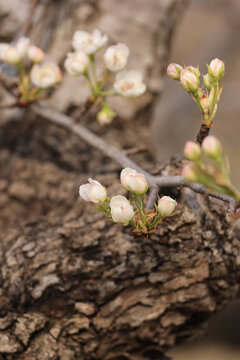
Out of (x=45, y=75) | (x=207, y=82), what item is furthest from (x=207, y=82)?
(x=45, y=75)

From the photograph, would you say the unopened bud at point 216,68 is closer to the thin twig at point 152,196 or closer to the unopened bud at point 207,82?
the unopened bud at point 207,82

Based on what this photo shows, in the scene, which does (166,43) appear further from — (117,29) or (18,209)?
(18,209)

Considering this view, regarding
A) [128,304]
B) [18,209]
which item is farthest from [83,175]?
[128,304]

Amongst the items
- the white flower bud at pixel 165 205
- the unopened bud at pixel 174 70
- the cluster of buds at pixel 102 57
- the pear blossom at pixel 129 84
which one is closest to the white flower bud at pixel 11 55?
the cluster of buds at pixel 102 57

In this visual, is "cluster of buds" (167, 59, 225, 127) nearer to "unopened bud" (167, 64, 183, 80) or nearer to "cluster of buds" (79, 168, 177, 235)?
"unopened bud" (167, 64, 183, 80)

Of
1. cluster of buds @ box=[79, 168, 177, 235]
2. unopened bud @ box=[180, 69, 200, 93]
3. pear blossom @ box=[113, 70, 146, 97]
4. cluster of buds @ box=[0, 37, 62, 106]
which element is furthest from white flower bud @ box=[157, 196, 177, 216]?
cluster of buds @ box=[0, 37, 62, 106]

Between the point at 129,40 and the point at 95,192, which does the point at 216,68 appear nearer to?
the point at 95,192
